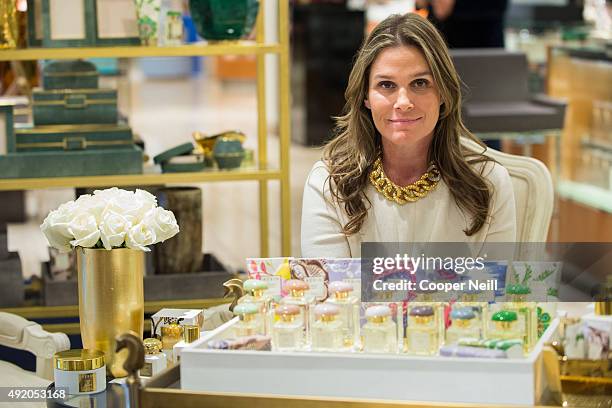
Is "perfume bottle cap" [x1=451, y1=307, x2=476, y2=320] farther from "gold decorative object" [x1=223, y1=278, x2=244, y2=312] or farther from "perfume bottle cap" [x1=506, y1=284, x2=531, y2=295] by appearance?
"gold decorative object" [x1=223, y1=278, x2=244, y2=312]

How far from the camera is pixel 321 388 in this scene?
1.66m

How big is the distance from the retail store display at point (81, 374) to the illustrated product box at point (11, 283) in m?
1.97

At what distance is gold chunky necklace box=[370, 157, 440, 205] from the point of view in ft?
8.14

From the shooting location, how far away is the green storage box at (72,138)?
150 inches

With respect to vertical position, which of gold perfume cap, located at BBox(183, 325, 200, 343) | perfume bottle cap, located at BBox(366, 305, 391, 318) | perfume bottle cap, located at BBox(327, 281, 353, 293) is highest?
perfume bottle cap, located at BBox(327, 281, 353, 293)

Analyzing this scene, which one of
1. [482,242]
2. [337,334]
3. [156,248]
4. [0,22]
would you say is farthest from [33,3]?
[337,334]

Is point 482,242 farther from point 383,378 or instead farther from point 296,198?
point 296,198

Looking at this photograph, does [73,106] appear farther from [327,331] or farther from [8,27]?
[327,331]

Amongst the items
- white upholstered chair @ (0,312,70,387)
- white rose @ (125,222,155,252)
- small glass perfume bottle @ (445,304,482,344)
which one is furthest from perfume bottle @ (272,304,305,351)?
white upholstered chair @ (0,312,70,387)

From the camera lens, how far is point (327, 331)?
68.3 inches

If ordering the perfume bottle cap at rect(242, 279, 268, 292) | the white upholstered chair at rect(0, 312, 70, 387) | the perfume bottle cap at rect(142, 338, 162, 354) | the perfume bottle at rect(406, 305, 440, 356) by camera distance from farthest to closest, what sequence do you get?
the white upholstered chair at rect(0, 312, 70, 387) < the perfume bottle cap at rect(142, 338, 162, 354) < the perfume bottle cap at rect(242, 279, 268, 292) < the perfume bottle at rect(406, 305, 440, 356)

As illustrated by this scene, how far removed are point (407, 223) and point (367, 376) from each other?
880 millimetres

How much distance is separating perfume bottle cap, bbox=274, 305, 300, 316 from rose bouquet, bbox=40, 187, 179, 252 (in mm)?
410

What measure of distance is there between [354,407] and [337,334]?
0.15m
